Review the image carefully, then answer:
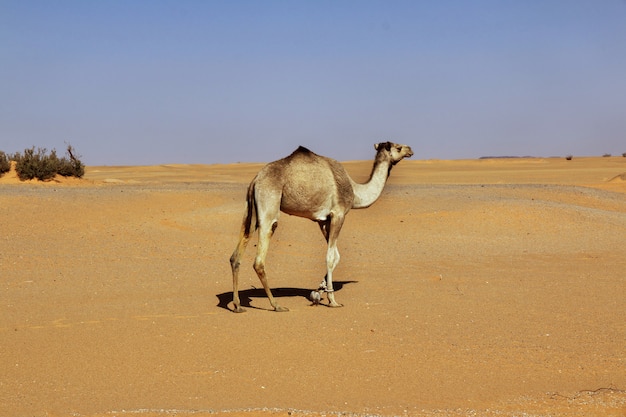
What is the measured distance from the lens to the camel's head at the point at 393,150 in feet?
42.1

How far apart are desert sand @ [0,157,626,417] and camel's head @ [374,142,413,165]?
232cm

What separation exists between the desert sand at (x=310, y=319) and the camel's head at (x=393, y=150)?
2317 millimetres

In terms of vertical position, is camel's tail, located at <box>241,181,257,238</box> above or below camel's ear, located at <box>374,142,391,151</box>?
below

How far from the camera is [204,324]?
33.8 feet

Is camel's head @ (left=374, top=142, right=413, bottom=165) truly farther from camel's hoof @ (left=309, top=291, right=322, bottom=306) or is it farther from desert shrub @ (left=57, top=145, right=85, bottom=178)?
desert shrub @ (left=57, top=145, right=85, bottom=178)

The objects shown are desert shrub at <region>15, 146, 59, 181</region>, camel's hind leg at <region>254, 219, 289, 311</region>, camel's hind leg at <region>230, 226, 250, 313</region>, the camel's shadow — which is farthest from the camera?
desert shrub at <region>15, 146, 59, 181</region>

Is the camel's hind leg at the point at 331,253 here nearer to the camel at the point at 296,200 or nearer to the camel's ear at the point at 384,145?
the camel at the point at 296,200

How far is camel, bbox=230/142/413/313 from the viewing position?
11.2 metres

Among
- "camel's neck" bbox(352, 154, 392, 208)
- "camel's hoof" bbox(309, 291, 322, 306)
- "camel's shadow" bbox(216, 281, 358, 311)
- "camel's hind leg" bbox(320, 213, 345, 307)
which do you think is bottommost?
"camel's shadow" bbox(216, 281, 358, 311)

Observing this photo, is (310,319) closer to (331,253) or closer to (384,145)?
Answer: (331,253)

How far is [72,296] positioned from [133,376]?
5201mm

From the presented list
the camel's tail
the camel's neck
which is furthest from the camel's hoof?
the camel's neck

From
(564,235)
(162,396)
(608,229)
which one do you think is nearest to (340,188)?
(162,396)

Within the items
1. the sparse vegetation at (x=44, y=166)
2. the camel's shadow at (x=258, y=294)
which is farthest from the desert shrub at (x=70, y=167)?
the camel's shadow at (x=258, y=294)
